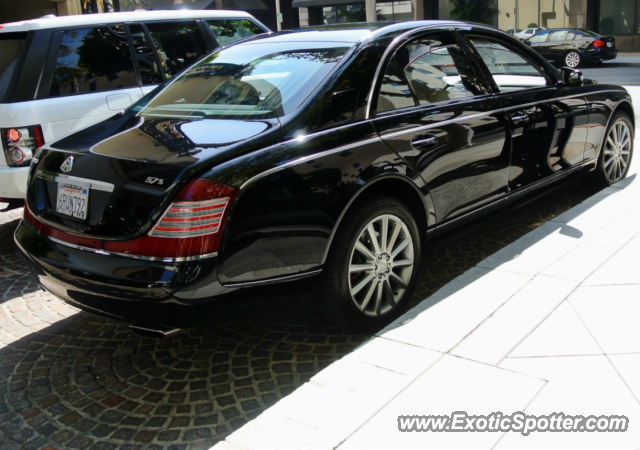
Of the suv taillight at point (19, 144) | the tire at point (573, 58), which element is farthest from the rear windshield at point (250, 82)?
the tire at point (573, 58)

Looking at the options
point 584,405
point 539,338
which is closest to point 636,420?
point 584,405

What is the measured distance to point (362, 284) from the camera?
330 cm

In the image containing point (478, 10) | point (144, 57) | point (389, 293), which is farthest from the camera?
point (478, 10)

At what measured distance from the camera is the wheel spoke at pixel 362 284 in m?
3.26

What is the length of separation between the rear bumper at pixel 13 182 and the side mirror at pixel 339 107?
9.58ft

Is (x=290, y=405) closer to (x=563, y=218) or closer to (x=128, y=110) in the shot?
(x=128, y=110)

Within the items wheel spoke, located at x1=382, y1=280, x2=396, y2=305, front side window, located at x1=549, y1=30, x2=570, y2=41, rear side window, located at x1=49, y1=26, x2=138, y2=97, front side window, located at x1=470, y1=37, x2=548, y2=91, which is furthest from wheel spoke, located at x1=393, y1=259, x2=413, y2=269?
front side window, located at x1=549, y1=30, x2=570, y2=41

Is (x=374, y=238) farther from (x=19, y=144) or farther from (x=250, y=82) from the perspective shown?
(x=19, y=144)

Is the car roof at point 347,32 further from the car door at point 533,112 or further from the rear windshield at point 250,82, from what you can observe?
the car door at point 533,112

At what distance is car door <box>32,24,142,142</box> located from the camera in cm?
525

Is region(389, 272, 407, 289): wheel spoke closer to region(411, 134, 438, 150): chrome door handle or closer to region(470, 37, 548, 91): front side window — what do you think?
region(411, 134, 438, 150): chrome door handle

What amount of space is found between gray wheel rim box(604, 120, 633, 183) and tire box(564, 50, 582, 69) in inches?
822

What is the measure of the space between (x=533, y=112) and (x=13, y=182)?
13.2 feet

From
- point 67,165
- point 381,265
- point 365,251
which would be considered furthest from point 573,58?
point 67,165
